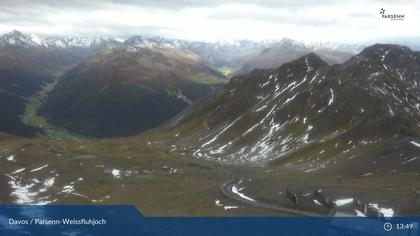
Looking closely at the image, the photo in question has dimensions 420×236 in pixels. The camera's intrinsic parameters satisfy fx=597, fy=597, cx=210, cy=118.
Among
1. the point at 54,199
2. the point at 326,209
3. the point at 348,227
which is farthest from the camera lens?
the point at 54,199

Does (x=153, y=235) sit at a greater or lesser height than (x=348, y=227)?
lesser

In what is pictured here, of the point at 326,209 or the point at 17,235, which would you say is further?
the point at 326,209

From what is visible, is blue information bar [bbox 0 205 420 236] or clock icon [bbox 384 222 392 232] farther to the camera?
blue information bar [bbox 0 205 420 236]

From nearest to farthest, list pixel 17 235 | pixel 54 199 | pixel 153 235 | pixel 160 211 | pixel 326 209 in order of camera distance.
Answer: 1. pixel 17 235
2. pixel 153 235
3. pixel 326 209
4. pixel 160 211
5. pixel 54 199

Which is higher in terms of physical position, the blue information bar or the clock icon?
the clock icon

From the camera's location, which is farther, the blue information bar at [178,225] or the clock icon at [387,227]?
the blue information bar at [178,225]

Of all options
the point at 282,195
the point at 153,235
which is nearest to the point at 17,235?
the point at 153,235

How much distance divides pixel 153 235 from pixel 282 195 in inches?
2060

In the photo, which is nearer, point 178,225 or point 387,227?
point 387,227

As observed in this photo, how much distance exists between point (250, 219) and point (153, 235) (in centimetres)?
2556

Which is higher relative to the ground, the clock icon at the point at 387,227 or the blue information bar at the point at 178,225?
the clock icon at the point at 387,227

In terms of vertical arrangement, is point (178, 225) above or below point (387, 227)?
below

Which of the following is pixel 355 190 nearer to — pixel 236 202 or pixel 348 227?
pixel 236 202

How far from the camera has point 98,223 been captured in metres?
145
